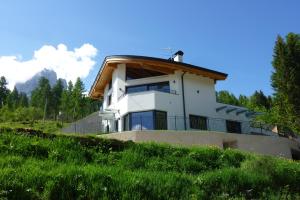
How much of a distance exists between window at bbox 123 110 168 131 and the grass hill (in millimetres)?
11525

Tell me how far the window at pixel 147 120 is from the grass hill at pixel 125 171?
11.5 m

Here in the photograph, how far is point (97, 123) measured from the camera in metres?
35.8

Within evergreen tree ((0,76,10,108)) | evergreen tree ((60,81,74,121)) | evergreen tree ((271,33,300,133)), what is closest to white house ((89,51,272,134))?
evergreen tree ((271,33,300,133))

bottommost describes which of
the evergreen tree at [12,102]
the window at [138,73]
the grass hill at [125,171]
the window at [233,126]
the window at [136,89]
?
the grass hill at [125,171]

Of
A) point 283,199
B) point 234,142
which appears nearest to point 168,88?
point 234,142

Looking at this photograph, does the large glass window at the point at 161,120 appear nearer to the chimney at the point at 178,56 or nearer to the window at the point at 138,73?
the window at the point at 138,73

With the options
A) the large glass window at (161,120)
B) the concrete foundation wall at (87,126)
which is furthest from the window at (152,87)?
the concrete foundation wall at (87,126)

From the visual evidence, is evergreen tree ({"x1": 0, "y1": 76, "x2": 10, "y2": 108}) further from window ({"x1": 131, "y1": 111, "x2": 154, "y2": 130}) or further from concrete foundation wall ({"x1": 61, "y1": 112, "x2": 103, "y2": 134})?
window ({"x1": 131, "y1": 111, "x2": 154, "y2": 130})

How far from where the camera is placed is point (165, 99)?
1146 inches

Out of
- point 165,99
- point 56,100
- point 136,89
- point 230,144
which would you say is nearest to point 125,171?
point 230,144

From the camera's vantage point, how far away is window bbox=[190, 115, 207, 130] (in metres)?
30.1

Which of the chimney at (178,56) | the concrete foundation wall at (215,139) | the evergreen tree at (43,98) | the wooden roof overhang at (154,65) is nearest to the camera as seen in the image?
the concrete foundation wall at (215,139)

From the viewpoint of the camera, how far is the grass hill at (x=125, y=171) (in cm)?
980

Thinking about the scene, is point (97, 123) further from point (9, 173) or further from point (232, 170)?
point (9, 173)
